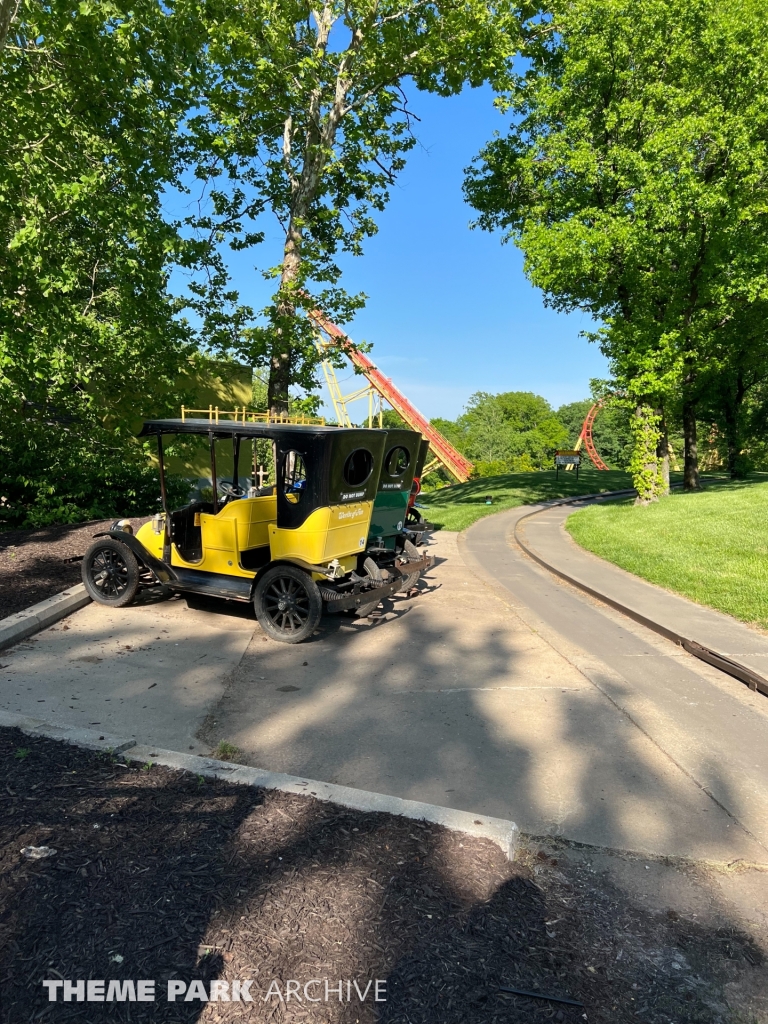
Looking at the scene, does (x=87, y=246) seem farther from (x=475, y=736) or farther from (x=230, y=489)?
(x=475, y=736)

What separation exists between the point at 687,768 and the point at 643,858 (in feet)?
3.88

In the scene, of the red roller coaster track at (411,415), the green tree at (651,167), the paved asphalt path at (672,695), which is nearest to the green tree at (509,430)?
the red roller coaster track at (411,415)

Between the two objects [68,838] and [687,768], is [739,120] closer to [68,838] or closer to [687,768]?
[687,768]

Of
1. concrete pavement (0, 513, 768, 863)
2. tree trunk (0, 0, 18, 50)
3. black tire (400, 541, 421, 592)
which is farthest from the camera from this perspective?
black tire (400, 541, 421, 592)

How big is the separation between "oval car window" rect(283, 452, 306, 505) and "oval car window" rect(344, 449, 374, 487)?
49 cm

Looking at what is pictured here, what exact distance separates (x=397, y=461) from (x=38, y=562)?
5081 millimetres

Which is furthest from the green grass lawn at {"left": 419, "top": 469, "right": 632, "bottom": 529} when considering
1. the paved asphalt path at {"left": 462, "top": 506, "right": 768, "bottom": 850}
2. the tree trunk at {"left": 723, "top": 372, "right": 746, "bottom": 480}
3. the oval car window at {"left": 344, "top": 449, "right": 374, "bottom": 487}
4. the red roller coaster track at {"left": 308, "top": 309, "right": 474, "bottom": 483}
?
the oval car window at {"left": 344, "top": 449, "right": 374, "bottom": 487}

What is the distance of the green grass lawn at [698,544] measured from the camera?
26.9 ft

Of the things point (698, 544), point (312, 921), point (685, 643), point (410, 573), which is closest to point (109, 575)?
point (410, 573)

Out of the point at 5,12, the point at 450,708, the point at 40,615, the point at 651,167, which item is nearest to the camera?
the point at 5,12

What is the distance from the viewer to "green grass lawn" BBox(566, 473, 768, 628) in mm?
8188

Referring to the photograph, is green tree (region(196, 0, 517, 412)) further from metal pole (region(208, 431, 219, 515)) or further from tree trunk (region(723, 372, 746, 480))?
tree trunk (region(723, 372, 746, 480))

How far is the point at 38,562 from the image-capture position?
8.24 m

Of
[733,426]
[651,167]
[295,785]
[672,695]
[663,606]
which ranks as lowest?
[672,695]
